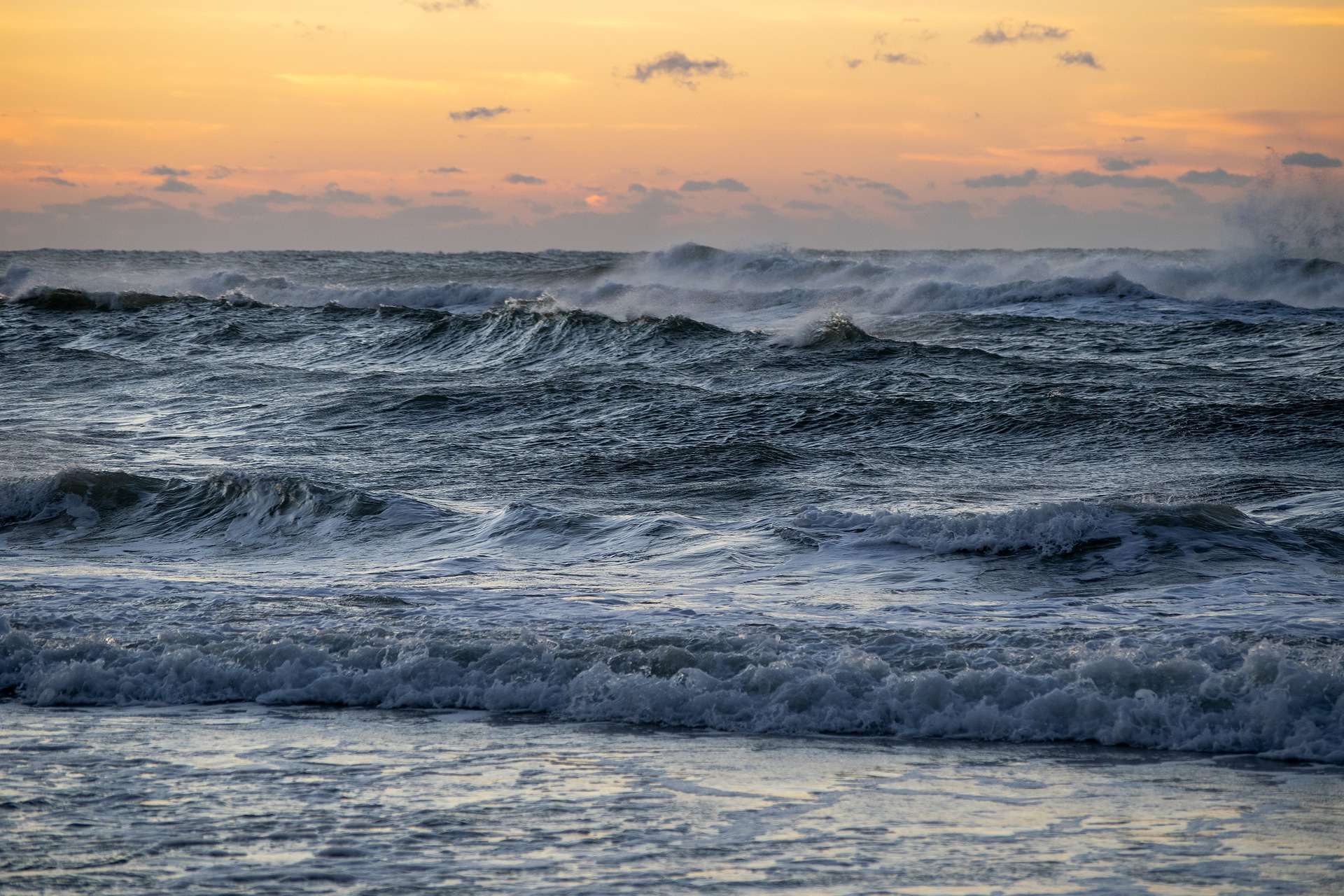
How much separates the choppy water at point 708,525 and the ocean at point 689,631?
0.04 metres

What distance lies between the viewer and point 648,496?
12.6 meters

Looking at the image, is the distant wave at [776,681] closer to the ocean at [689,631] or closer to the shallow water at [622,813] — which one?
the ocean at [689,631]

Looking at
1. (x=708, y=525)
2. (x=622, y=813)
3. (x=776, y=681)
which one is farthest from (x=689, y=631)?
(x=708, y=525)

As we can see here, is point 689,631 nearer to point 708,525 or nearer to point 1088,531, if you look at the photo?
point 708,525

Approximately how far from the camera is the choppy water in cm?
661

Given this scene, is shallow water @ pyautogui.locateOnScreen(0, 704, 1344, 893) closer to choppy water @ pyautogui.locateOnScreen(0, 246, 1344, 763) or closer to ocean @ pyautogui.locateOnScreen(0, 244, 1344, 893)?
ocean @ pyautogui.locateOnScreen(0, 244, 1344, 893)

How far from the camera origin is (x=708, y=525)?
36.4 ft

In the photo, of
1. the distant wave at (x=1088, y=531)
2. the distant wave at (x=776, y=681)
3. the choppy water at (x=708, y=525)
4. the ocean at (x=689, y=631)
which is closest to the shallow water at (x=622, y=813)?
the ocean at (x=689, y=631)

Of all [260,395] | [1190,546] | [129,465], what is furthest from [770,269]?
[1190,546]

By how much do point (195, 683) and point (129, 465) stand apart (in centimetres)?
828

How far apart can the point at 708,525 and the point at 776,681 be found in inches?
179

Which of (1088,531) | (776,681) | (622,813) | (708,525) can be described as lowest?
(622,813)

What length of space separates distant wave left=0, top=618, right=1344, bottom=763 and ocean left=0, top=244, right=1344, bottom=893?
0.02m

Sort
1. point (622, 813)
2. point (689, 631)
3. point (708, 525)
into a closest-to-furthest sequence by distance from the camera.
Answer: point (622, 813)
point (689, 631)
point (708, 525)
